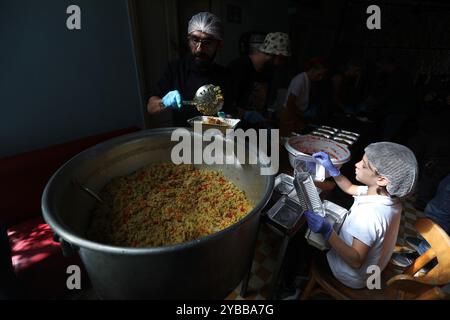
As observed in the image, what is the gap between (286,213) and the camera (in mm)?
1209

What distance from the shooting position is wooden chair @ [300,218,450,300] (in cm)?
99

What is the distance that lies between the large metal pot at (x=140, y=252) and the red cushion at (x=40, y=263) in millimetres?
496

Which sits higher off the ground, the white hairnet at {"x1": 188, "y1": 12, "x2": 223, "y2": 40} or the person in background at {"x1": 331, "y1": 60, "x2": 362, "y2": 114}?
the white hairnet at {"x1": 188, "y1": 12, "x2": 223, "y2": 40}

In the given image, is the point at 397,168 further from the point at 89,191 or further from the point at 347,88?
the point at 347,88

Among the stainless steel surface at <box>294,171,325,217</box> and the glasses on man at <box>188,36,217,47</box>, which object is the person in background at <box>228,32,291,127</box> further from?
the stainless steel surface at <box>294,171,325,217</box>

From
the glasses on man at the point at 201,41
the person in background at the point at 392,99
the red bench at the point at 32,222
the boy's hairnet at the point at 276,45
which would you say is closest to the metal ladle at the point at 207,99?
the glasses on man at the point at 201,41

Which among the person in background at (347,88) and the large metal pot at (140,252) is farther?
the person in background at (347,88)

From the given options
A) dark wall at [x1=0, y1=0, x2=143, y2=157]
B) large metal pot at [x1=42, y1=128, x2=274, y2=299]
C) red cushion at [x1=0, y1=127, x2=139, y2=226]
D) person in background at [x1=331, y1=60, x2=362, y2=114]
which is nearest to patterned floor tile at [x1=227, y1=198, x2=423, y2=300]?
large metal pot at [x1=42, y1=128, x2=274, y2=299]

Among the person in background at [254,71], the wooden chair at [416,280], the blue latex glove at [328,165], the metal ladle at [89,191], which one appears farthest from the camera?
the person in background at [254,71]

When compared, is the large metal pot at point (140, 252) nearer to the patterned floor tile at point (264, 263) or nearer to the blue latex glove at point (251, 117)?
the patterned floor tile at point (264, 263)

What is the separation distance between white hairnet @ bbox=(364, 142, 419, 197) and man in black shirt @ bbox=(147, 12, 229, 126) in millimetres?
1161

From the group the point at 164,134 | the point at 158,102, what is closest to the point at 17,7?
the point at 158,102

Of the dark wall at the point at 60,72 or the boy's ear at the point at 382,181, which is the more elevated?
the dark wall at the point at 60,72

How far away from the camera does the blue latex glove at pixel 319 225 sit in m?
1.06
